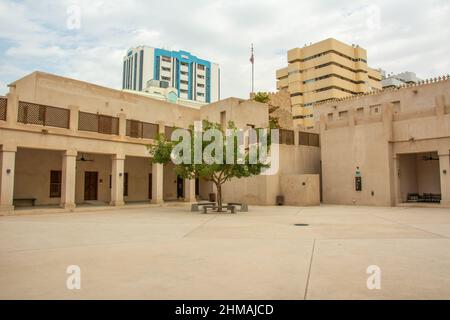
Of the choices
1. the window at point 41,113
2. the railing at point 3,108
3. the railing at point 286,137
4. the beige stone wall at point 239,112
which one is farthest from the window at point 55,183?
the railing at point 286,137

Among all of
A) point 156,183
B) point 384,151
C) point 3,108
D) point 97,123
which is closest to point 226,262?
point 3,108

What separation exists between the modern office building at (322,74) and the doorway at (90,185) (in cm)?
5978

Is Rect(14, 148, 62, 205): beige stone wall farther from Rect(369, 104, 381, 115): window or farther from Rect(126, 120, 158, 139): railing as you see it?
Rect(369, 104, 381, 115): window

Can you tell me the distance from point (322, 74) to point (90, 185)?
219 feet

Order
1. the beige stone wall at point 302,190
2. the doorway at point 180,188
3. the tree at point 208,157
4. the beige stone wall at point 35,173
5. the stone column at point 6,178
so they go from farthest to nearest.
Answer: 1. the doorway at point 180,188
2. the beige stone wall at point 302,190
3. the beige stone wall at point 35,173
4. the tree at point 208,157
5. the stone column at point 6,178

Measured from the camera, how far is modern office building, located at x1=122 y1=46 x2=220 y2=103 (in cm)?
10000

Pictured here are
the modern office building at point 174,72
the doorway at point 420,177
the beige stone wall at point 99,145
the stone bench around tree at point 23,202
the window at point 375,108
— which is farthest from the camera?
the modern office building at point 174,72

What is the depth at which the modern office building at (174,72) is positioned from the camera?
10000 cm

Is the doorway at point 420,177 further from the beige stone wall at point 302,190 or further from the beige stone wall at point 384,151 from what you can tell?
the beige stone wall at point 302,190

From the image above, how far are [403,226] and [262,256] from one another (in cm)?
798

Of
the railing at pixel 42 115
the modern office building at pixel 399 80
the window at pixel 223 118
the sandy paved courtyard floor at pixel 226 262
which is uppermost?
the modern office building at pixel 399 80

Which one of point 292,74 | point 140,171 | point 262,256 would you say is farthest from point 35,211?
point 292,74

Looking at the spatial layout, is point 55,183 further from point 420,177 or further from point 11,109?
point 420,177

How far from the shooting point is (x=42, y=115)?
771 inches
